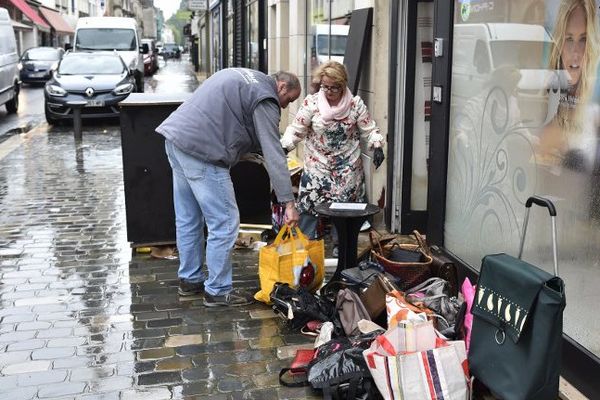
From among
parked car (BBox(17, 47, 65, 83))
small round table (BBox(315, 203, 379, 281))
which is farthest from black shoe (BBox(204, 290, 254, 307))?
parked car (BBox(17, 47, 65, 83))

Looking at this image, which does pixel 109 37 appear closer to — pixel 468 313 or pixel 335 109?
pixel 335 109

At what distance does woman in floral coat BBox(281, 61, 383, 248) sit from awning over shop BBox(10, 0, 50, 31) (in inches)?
1362

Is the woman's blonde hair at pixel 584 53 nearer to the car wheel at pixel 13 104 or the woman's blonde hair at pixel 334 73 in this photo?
the woman's blonde hair at pixel 334 73

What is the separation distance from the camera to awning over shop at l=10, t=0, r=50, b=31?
120ft

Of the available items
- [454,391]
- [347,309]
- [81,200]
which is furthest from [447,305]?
[81,200]

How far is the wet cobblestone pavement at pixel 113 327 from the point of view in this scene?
12.1 ft

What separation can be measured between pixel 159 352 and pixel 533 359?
7.10ft

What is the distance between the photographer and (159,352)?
161 inches

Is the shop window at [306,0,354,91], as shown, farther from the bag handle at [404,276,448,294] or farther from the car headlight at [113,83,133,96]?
the car headlight at [113,83,133,96]

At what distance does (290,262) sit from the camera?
470 cm

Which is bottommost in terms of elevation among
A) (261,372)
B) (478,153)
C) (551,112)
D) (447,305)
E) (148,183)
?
(261,372)

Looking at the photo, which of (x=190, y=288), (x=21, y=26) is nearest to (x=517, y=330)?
(x=190, y=288)

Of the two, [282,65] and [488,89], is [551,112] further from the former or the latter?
[282,65]

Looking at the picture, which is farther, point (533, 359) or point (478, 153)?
point (478, 153)
